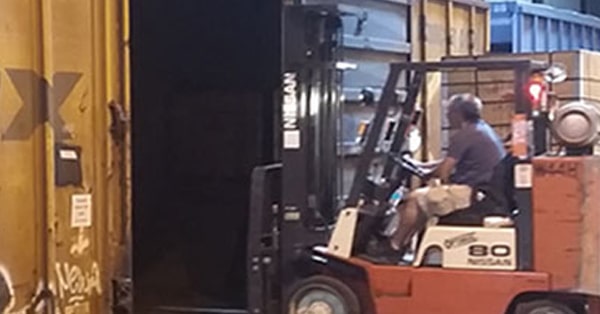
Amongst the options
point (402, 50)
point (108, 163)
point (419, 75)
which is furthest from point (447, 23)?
point (108, 163)

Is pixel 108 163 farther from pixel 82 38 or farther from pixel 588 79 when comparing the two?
pixel 588 79

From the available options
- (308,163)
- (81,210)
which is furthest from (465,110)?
(81,210)

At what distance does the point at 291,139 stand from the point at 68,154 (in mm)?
3668

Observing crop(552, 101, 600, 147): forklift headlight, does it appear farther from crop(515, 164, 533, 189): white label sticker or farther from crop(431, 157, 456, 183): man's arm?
crop(431, 157, 456, 183): man's arm

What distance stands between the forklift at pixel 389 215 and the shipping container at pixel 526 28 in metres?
5.62

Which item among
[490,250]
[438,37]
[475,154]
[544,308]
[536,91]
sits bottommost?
[544,308]

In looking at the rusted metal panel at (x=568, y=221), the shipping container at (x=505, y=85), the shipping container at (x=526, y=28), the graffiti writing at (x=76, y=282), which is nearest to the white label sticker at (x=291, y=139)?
the rusted metal panel at (x=568, y=221)

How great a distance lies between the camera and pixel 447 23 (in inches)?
422

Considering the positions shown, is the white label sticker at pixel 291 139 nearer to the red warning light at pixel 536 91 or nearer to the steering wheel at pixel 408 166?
the steering wheel at pixel 408 166

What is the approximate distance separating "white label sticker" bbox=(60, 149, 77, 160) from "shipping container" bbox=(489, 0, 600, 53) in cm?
953

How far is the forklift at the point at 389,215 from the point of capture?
7.10 meters

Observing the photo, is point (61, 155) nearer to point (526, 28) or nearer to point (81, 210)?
point (81, 210)

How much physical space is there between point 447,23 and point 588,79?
1.41m

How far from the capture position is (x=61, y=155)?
172 inches
